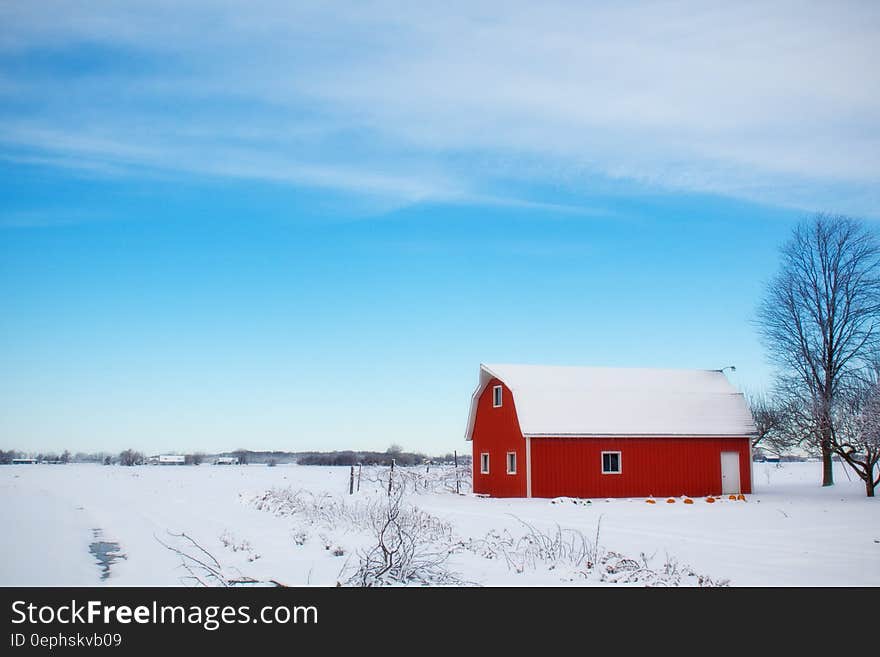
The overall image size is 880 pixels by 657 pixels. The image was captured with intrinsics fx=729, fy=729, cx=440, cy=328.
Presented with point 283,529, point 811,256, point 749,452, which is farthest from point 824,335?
point 283,529

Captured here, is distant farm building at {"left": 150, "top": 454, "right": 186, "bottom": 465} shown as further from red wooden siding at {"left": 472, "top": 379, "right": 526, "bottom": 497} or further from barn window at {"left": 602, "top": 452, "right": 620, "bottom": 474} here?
barn window at {"left": 602, "top": 452, "right": 620, "bottom": 474}

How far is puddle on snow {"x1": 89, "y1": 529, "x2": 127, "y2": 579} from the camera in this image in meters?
11.6

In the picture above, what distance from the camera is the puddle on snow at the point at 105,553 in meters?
11.6

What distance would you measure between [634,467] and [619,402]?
3022mm

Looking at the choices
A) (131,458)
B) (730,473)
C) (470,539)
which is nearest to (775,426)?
(730,473)

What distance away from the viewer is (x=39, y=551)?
1310 cm

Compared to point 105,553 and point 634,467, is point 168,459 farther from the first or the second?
point 105,553

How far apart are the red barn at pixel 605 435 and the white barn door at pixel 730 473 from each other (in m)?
0.04

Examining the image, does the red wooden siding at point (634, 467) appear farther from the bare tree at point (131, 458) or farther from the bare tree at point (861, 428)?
the bare tree at point (131, 458)

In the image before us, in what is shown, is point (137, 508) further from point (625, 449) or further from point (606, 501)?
point (625, 449)

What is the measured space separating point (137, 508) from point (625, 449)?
1879 cm

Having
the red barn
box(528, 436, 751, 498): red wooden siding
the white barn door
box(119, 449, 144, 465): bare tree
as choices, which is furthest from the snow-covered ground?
box(119, 449, 144, 465): bare tree

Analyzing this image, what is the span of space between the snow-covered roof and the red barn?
0.16 feet

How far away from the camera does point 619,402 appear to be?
31953 millimetres
